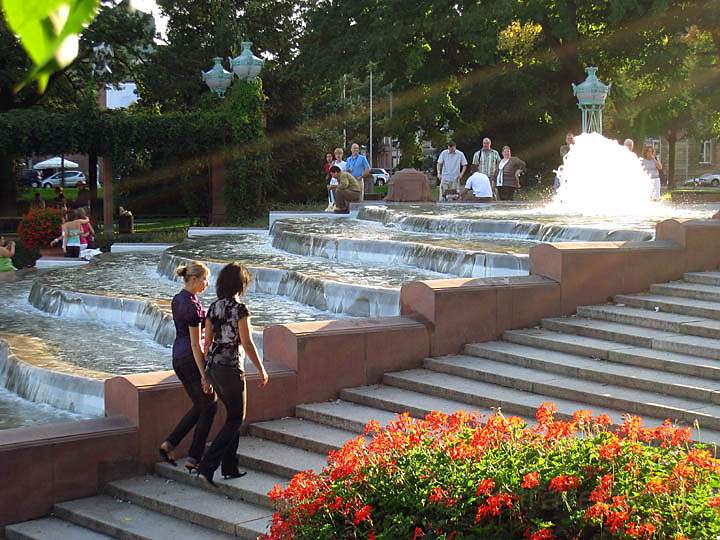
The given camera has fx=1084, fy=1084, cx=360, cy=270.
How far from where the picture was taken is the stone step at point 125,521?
7.36 meters

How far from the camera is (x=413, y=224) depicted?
19.0 metres

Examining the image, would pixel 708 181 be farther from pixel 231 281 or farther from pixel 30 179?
pixel 231 281

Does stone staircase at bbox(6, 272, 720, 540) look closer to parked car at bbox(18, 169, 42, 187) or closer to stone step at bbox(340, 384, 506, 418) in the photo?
stone step at bbox(340, 384, 506, 418)

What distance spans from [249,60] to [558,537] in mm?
24999

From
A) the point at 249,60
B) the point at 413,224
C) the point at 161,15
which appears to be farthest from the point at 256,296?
the point at 161,15

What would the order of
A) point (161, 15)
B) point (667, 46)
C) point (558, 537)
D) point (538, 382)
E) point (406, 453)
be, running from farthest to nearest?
point (161, 15) < point (667, 46) < point (538, 382) < point (406, 453) < point (558, 537)

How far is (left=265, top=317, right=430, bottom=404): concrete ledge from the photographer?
30.5ft

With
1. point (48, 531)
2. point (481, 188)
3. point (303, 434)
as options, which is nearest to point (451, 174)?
point (481, 188)

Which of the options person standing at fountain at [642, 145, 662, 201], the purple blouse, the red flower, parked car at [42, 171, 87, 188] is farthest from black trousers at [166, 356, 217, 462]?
parked car at [42, 171, 87, 188]

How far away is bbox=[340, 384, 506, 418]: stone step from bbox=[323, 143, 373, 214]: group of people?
14166 mm

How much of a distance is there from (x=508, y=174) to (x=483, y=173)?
1.88 feet

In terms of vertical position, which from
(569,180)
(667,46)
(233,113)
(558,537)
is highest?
(667,46)

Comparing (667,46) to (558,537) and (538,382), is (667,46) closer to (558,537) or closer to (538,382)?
(538,382)

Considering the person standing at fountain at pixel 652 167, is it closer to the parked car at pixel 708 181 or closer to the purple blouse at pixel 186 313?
the purple blouse at pixel 186 313
